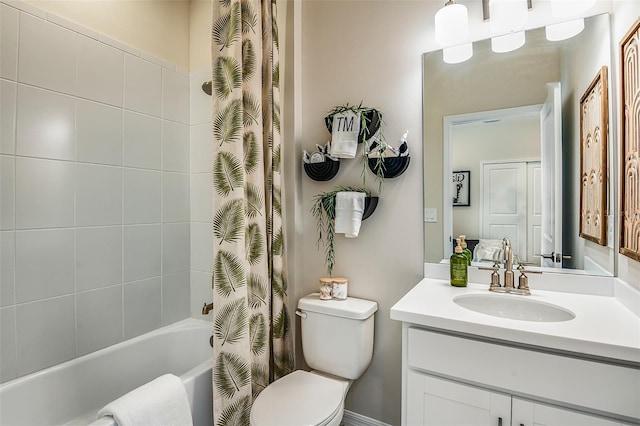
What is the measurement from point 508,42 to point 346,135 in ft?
2.64

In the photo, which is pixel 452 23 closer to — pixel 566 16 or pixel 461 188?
pixel 566 16

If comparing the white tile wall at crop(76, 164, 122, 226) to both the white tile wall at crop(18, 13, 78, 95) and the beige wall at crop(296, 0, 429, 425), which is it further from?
the beige wall at crop(296, 0, 429, 425)

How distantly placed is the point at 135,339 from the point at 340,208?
138cm

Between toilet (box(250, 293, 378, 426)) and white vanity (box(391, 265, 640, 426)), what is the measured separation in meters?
0.34

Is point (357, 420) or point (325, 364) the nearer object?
point (325, 364)

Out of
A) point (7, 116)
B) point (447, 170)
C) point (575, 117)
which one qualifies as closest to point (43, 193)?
point (7, 116)

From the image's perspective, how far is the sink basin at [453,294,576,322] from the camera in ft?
4.00

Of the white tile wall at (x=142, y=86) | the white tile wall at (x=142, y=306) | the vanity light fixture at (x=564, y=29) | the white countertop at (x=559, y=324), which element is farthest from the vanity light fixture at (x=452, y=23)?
the white tile wall at (x=142, y=306)

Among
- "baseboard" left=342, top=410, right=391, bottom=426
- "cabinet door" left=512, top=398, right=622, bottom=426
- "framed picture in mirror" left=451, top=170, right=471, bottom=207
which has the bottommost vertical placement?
"baseboard" left=342, top=410, right=391, bottom=426

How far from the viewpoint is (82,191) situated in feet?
5.40

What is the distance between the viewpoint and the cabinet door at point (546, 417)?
35.7 inches

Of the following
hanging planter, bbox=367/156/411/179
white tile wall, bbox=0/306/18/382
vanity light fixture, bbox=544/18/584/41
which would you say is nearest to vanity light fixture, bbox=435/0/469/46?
vanity light fixture, bbox=544/18/584/41

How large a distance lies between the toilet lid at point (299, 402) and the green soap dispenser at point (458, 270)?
695 mm

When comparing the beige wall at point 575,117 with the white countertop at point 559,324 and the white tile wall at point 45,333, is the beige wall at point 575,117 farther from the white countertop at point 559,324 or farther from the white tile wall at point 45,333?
the white tile wall at point 45,333
